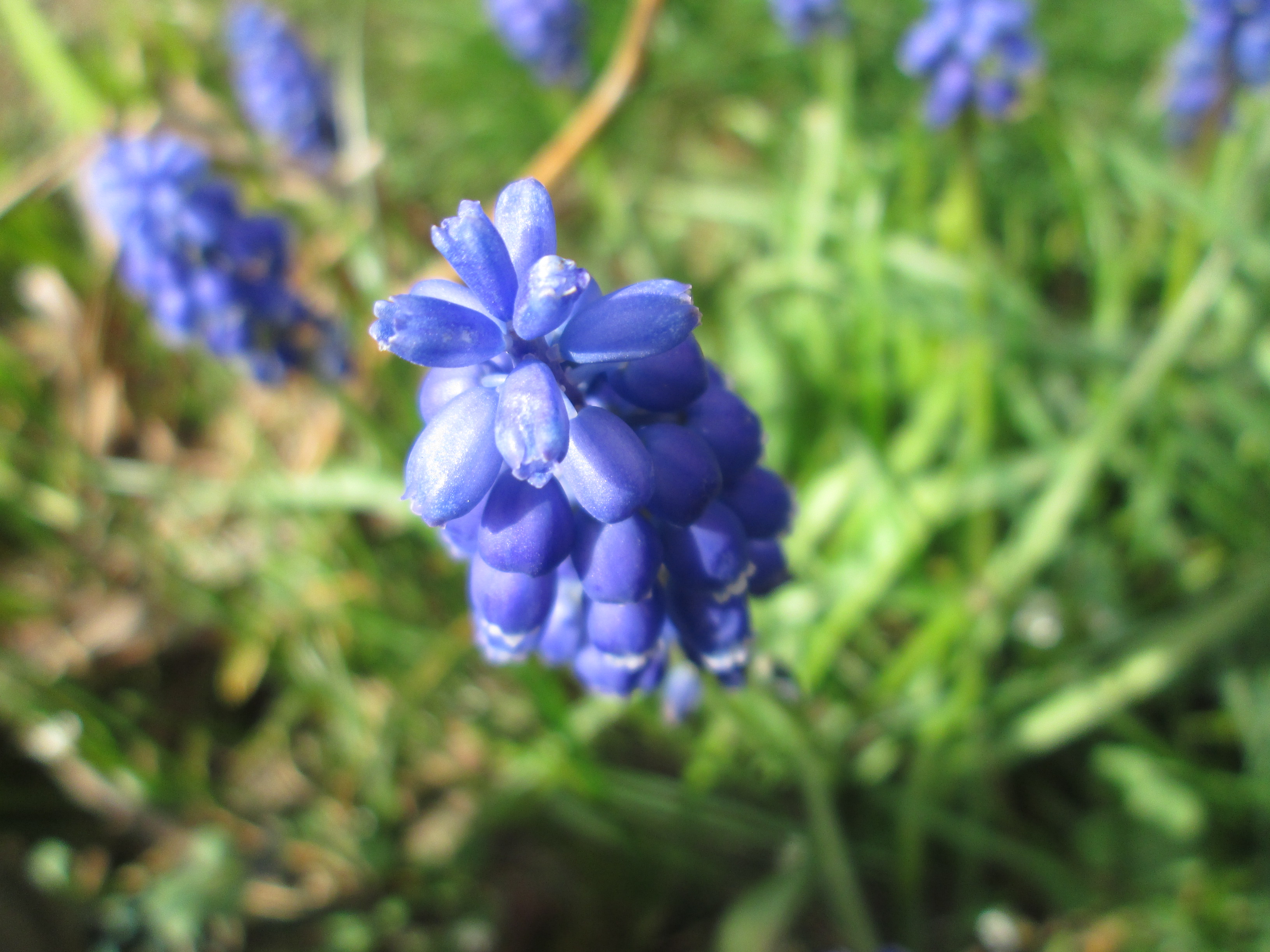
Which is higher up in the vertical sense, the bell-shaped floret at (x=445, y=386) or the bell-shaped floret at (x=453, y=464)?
the bell-shaped floret at (x=445, y=386)

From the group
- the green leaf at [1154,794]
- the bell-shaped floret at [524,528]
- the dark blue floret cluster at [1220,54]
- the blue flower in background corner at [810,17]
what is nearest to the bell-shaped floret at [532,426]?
the bell-shaped floret at [524,528]

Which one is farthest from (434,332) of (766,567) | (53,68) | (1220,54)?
(53,68)

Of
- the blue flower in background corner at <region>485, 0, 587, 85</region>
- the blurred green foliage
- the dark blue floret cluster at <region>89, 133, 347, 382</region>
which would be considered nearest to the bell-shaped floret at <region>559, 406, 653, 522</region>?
the blurred green foliage

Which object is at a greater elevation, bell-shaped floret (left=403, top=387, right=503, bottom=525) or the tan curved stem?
the tan curved stem

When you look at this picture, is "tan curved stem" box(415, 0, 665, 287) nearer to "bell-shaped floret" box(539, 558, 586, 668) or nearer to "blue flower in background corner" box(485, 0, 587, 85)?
"blue flower in background corner" box(485, 0, 587, 85)

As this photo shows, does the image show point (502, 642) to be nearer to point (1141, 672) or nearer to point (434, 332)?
point (434, 332)

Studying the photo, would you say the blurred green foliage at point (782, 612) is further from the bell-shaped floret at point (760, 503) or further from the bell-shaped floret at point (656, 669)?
the bell-shaped floret at point (760, 503)

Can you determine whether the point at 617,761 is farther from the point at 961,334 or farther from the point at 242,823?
the point at 961,334
